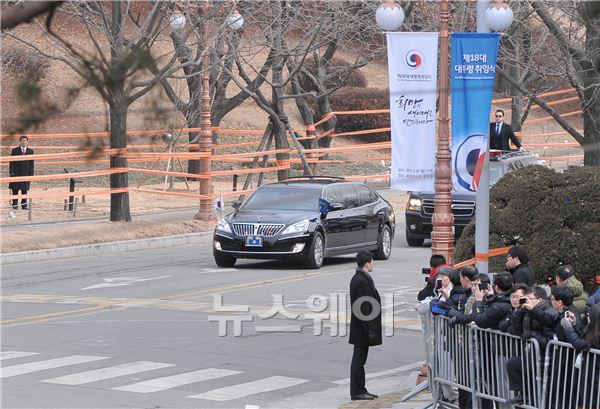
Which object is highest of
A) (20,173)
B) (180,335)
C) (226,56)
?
(226,56)

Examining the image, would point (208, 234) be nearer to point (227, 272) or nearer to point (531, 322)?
point (227, 272)

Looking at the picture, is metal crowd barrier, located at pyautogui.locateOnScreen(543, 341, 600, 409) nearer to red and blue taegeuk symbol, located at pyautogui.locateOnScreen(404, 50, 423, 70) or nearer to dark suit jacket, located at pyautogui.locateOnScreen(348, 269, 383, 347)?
dark suit jacket, located at pyautogui.locateOnScreen(348, 269, 383, 347)

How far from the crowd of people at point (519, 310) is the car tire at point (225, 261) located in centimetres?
1095

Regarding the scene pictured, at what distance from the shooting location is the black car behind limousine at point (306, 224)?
74.9ft

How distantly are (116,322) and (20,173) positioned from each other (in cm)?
1417

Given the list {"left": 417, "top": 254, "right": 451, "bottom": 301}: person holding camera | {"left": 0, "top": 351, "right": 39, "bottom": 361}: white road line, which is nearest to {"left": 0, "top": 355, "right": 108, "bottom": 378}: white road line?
{"left": 0, "top": 351, "right": 39, "bottom": 361}: white road line

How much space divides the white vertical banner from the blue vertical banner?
0.68m

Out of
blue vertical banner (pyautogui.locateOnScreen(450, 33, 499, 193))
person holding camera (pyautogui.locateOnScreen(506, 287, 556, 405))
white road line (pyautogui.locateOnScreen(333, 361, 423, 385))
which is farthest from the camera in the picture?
blue vertical banner (pyautogui.locateOnScreen(450, 33, 499, 193))

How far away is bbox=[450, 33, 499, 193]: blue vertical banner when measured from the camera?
49.7 ft

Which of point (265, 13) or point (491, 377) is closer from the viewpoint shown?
point (491, 377)

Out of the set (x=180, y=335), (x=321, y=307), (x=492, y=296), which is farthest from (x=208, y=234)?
(x=492, y=296)

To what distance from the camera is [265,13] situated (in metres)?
33.7

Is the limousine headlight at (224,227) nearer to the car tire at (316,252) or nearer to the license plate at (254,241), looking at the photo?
the license plate at (254,241)

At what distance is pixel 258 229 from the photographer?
22.8m
